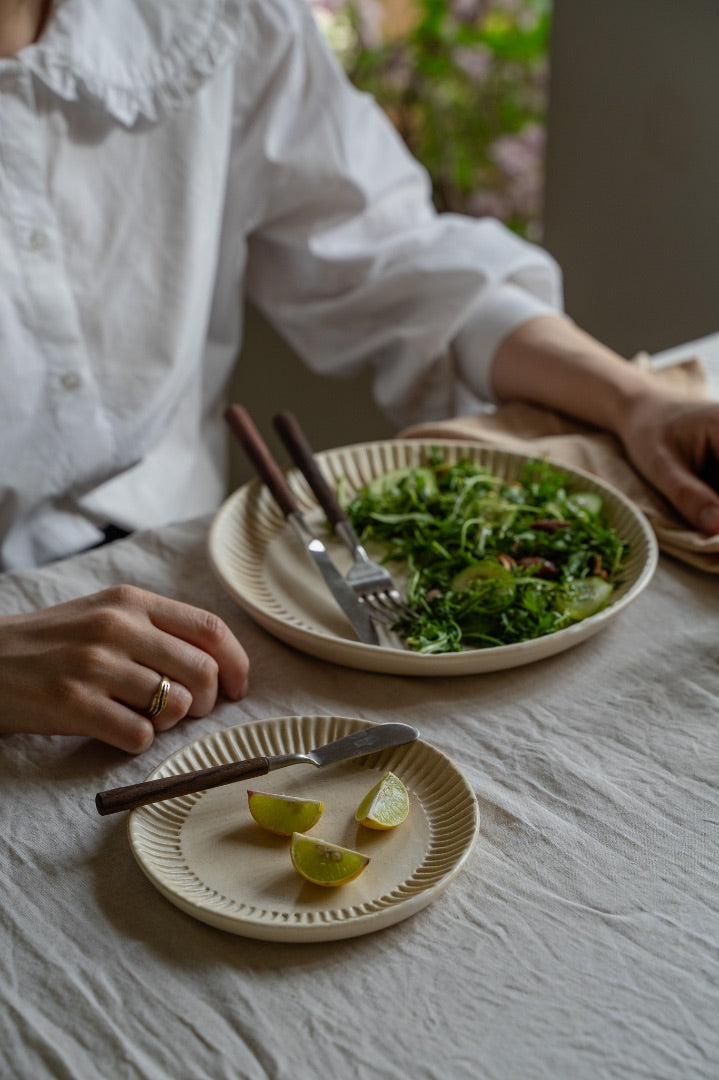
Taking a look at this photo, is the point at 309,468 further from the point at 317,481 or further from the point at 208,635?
the point at 208,635

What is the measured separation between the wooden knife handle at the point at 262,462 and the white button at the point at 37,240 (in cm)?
28

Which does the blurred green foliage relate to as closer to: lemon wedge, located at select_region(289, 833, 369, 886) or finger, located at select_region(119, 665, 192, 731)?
finger, located at select_region(119, 665, 192, 731)

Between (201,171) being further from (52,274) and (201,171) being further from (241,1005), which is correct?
(241,1005)

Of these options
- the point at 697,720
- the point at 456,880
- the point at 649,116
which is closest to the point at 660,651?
the point at 697,720

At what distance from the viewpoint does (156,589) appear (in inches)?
38.1

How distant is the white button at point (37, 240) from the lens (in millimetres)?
1147

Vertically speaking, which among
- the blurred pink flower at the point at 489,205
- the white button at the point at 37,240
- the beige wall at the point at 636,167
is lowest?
the blurred pink flower at the point at 489,205

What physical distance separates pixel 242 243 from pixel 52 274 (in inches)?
15.1

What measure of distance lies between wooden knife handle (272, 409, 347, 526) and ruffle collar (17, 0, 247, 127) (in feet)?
1.30

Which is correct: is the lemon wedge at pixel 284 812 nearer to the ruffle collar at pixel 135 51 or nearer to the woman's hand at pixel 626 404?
the woman's hand at pixel 626 404

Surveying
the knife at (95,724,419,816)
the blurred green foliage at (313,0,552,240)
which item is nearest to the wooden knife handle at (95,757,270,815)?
the knife at (95,724,419,816)

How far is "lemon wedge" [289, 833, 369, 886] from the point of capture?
2.01ft

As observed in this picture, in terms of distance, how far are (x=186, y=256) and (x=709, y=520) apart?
27.6 inches

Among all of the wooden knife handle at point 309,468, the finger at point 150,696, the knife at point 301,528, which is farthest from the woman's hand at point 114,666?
the wooden knife handle at point 309,468
